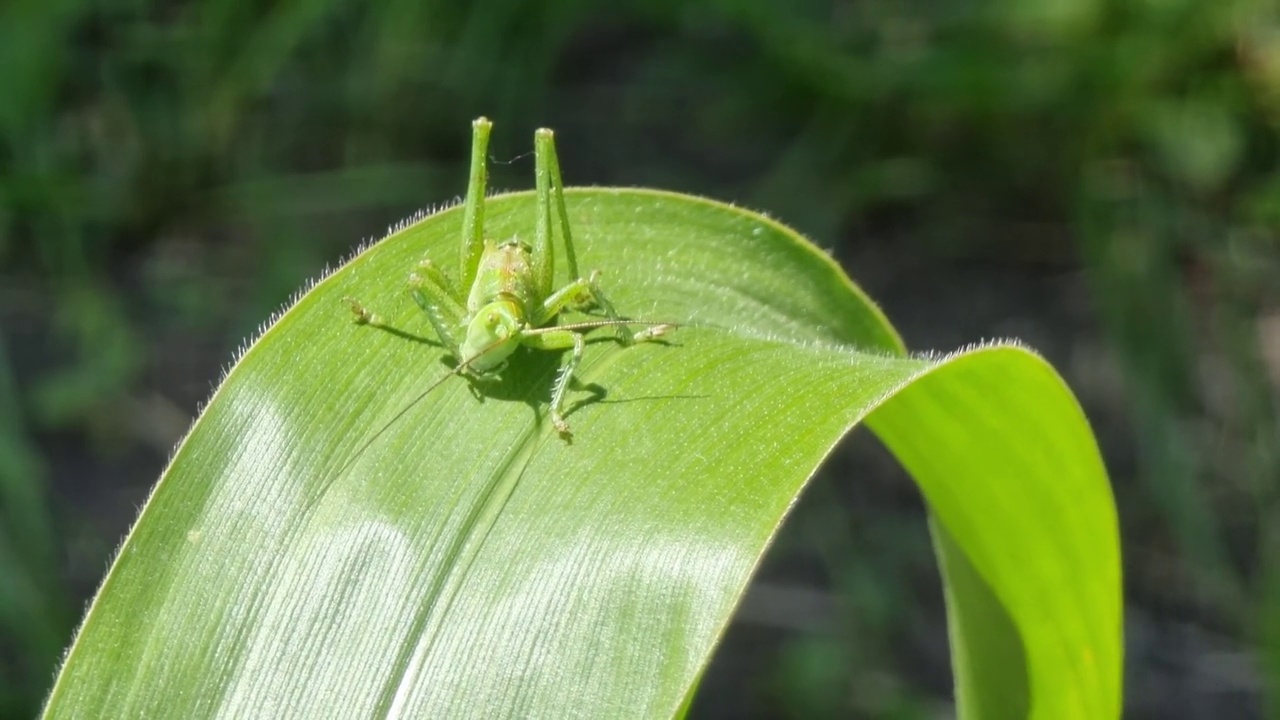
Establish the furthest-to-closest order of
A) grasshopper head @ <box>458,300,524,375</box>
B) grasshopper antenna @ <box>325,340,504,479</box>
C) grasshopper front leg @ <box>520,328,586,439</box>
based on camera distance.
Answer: grasshopper head @ <box>458,300,524,375</box> → grasshopper front leg @ <box>520,328,586,439</box> → grasshopper antenna @ <box>325,340,504,479</box>

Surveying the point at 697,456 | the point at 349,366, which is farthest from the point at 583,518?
the point at 349,366

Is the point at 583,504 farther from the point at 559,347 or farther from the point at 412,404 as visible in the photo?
the point at 559,347

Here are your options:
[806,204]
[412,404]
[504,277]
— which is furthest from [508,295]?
[806,204]

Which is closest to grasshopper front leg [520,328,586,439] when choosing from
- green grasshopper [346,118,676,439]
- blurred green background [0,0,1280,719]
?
green grasshopper [346,118,676,439]

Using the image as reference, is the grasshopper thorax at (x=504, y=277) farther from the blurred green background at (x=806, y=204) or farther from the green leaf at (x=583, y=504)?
the blurred green background at (x=806, y=204)

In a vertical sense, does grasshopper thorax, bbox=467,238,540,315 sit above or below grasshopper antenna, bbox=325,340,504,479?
above

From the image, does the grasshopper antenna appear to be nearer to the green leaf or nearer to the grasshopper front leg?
the green leaf

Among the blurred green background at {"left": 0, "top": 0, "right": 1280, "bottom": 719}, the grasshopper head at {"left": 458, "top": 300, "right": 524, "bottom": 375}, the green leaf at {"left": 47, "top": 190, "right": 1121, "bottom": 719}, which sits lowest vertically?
the green leaf at {"left": 47, "top": 190, "right": 1121, "bottom": 719}

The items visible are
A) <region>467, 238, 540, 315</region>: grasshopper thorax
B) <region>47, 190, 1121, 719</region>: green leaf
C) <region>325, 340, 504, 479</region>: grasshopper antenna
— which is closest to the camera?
<region>47, 190, 1121, 719</region>: green leaf

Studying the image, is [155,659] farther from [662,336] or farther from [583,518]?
[662,336]
